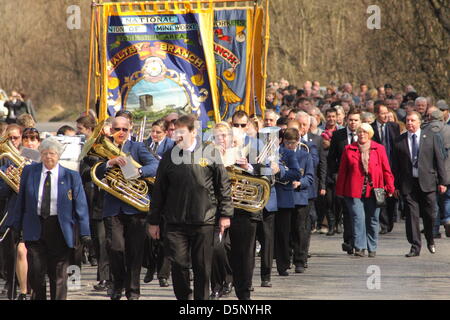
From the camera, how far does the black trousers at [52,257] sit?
36.8 feet

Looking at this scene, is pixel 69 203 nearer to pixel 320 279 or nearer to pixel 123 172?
pixel 123 172

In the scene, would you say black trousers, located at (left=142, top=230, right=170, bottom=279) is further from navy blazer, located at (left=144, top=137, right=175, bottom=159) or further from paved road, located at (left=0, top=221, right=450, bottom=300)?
navy blazer, located at (left=144, top=137, right=175, bottom=159)

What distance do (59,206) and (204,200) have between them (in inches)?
51.7

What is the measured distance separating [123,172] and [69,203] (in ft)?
3.54

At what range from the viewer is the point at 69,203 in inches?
444

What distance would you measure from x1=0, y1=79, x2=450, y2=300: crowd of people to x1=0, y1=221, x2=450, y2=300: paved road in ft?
0.84

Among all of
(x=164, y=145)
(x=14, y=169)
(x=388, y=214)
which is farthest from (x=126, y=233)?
(x=388, y=214)

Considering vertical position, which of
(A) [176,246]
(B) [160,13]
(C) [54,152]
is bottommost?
(A) [176,246]

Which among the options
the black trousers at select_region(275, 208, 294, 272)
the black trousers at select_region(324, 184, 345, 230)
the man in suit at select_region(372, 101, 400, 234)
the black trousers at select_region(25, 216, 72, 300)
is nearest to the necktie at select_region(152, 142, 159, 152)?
the black trousers at select_region(275, 208, 294, 272)

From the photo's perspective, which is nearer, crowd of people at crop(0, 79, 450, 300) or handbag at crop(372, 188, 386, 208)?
crowd of people at crop(0, 79, 450, 300)

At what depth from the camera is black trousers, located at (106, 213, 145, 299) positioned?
12.4m

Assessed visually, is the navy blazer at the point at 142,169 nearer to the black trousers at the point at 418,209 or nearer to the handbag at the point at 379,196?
the handbag at the point at 379,196

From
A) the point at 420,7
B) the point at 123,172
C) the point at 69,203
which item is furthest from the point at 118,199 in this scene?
the point at 420,7

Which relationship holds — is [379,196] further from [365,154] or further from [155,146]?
[155,146]
